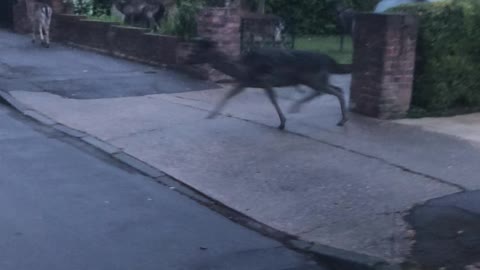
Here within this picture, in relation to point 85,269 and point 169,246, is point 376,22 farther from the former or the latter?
point 85,269

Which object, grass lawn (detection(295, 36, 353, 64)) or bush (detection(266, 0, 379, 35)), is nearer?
grass lawn (detection(295, 36, 353, 64))

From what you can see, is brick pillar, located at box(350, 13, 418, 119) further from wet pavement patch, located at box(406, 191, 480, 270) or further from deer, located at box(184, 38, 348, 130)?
wet pavement patch, located at box(406, 191, 480, 270)

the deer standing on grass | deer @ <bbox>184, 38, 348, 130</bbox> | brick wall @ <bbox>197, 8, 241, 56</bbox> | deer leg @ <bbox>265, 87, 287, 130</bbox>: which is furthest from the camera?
the deer standing on grass

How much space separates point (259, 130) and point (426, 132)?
2043mm

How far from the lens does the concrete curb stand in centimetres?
656

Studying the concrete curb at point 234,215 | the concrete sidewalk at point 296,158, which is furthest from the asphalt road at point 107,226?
the concrete sidewalk at point 296,158

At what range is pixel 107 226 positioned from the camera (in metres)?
7.57

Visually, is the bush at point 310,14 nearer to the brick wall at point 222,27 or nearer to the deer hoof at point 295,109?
the brick wall at point 222,27

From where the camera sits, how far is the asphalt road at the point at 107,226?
668 cm

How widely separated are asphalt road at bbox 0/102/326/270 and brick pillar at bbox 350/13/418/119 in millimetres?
3722

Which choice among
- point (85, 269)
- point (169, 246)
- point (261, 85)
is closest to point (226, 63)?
point (261, 85)

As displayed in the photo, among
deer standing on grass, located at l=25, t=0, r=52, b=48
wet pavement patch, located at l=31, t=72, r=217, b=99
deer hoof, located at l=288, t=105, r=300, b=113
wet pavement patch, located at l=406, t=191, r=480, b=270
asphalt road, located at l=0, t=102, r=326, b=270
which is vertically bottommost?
asphalt road, located at l=0, t=102, r=326, b=270

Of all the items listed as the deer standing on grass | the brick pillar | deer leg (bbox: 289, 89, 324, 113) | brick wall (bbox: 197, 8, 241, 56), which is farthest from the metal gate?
the deer standing on grass

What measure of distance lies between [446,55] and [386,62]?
2.81 ft
